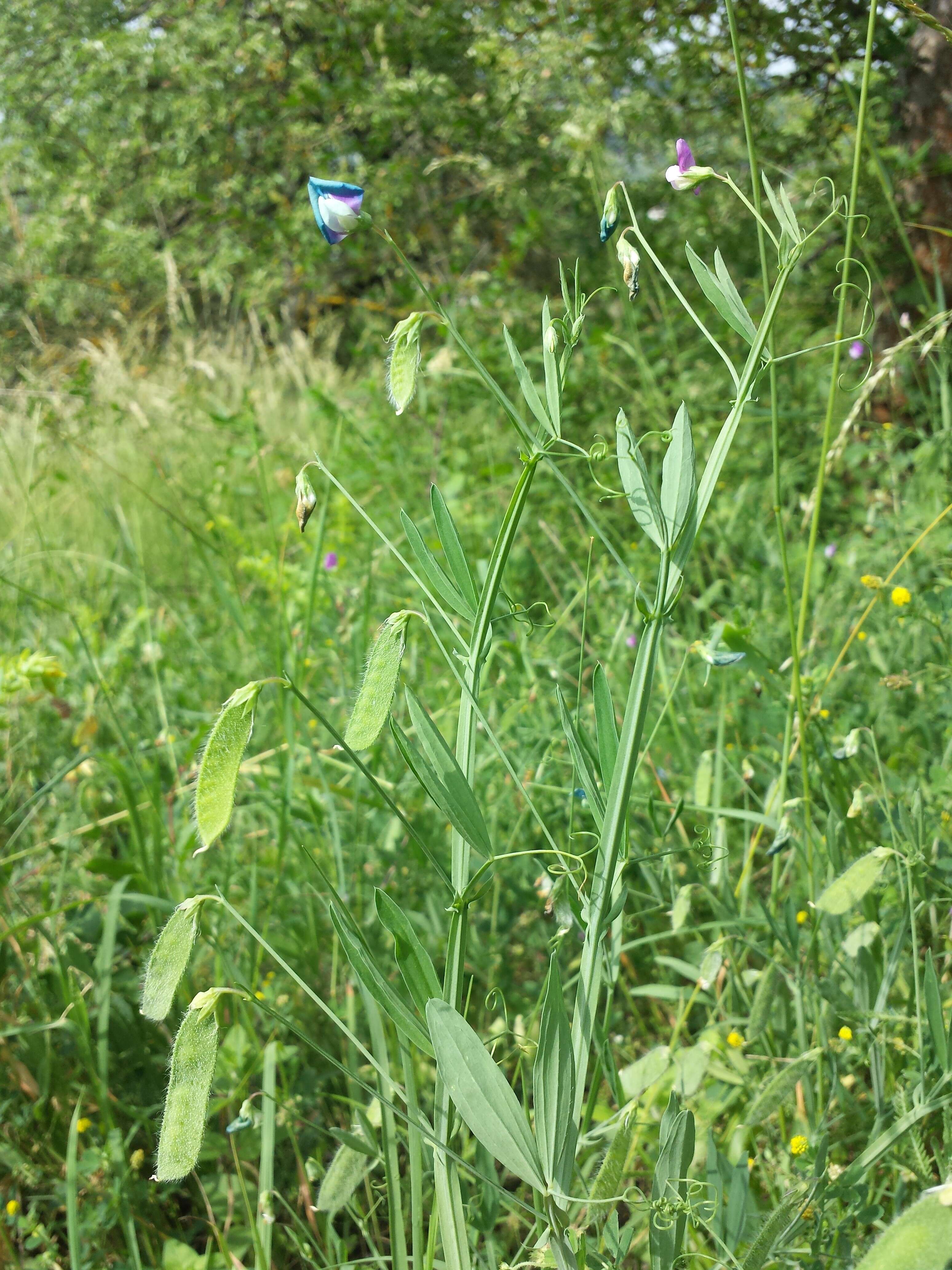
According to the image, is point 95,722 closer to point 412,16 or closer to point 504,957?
point 504,957

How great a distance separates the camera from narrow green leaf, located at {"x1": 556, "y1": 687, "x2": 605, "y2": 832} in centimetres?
59

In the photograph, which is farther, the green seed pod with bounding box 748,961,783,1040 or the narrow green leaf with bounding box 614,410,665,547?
the green seed pod with bounding box 748,961,783,1040

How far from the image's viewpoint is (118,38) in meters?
5.26

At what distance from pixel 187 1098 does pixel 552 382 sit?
46cm

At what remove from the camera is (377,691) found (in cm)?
55

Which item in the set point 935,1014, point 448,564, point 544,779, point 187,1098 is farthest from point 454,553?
point 544,779

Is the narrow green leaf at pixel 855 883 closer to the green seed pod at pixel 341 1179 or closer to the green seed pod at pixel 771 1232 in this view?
the green seed pod at pixel 771 1232

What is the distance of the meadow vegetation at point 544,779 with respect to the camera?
23.1 inches

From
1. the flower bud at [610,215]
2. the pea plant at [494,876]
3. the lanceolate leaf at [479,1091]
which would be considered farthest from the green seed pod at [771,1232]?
the flower bud at [610,215]

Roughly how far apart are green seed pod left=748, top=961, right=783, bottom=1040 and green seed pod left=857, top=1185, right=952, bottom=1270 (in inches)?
14.4

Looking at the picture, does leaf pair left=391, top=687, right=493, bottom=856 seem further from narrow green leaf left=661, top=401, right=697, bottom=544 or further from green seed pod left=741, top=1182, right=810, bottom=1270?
green seed pod left=741, top=1182, right=810, bottom=1270

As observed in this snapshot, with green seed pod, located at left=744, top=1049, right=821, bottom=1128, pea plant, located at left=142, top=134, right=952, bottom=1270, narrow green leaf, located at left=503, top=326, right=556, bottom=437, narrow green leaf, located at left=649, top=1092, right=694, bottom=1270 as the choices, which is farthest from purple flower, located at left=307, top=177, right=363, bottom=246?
green seed pod, located at left=744, top=1049, right=821, bottom=1128

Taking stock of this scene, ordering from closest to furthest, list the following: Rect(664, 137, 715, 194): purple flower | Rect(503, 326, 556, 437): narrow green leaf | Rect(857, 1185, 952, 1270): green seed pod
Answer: Rect(857, 1185, 952, 1270): green seed pod → Rect(503, 326, 556, 437): narrow green leaf → Rect(664, 137, 715, 194): purple flower

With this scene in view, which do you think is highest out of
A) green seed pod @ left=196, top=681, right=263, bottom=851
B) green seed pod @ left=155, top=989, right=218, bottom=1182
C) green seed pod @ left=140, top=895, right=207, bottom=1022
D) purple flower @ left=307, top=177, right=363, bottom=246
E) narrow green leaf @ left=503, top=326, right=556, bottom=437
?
purple flower @ left=307, top=177, right=363, bottom=246
